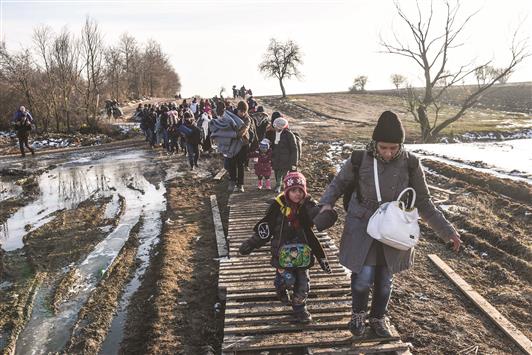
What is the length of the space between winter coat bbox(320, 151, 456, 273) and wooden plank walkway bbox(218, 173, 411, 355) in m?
0.86

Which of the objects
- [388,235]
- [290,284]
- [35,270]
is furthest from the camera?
[35,270]

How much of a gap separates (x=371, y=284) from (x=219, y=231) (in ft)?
14.5

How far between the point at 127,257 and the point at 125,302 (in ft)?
4.88

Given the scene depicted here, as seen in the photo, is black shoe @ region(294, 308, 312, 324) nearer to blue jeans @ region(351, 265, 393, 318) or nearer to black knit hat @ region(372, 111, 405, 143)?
blue jeans @ region(351, 265, 393, 318)

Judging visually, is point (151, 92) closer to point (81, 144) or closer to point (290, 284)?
point (81, 144)

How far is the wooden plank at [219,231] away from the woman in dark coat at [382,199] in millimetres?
3408

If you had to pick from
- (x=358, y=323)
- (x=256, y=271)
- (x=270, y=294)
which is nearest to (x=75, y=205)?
(x=256, y=271)

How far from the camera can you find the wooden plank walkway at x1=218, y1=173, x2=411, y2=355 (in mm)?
4168

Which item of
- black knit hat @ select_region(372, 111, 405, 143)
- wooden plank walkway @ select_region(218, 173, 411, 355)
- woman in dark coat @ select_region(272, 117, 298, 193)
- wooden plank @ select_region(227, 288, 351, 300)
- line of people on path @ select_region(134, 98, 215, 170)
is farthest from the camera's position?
line of people on path @ select_region(134, 98, 215, 170)

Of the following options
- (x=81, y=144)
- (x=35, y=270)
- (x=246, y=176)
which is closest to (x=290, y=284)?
(x=35, y=270)

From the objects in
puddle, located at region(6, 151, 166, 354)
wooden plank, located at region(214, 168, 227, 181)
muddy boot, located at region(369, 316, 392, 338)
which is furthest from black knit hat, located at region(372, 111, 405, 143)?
wooden plank, located at region(214, 168, 227, 181)

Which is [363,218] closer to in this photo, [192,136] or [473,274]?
[473,274]

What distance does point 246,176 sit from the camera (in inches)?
461

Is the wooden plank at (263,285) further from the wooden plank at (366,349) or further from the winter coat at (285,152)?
the winter coat at (285,152)
